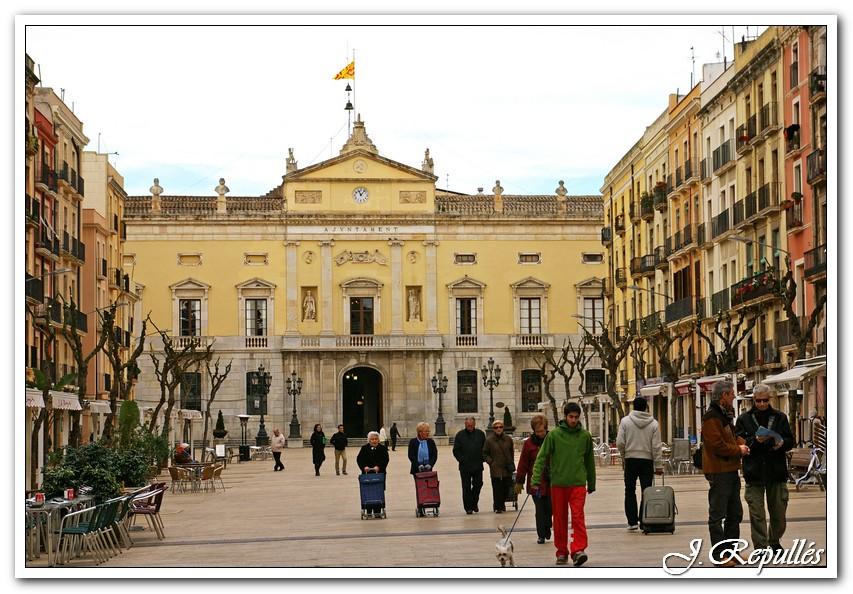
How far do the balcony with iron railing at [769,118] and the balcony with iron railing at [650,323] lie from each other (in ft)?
43.3

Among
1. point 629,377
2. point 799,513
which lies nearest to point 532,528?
point 799,513

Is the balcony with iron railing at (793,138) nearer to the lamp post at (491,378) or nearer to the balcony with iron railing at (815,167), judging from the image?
the balcony with iron railing at (815,167)

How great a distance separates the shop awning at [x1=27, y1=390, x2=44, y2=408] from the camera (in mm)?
30203

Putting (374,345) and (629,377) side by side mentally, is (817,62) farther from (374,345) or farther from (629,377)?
(374,345)

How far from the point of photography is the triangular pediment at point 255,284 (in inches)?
3088

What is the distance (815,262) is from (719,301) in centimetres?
1303

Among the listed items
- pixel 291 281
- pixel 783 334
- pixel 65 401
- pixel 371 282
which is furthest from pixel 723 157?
pixel 291 281

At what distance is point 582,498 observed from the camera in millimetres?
16766

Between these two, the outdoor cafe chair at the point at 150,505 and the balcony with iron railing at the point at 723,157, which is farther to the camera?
the balcony with iron railing at the point at 723,157

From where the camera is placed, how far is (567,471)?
16.8 meters

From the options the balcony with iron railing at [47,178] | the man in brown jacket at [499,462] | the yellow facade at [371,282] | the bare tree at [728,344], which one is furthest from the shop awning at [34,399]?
the yellow facade at [371,282]

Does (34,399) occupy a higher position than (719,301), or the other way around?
(719,301)

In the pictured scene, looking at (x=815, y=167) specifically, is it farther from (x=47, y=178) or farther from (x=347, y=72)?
(x=47, y=178)
